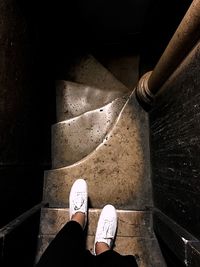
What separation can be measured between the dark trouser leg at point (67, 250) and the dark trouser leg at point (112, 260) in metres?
0.07

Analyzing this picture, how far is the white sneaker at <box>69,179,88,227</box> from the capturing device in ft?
4.92

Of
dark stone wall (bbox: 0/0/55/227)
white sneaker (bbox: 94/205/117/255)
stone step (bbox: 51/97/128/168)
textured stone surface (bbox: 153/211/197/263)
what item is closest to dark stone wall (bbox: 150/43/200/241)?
textured stone surface (bbox: 153/211/197/263)

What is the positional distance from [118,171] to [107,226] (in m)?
0.33

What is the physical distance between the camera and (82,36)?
2.08 metres

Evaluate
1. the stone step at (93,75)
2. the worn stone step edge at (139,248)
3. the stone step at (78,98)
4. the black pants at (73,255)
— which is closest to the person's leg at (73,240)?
the black pants at (73,255)

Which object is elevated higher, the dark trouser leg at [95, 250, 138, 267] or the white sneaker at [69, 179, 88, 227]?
the white sneaker at [69, 179, 88, 227]

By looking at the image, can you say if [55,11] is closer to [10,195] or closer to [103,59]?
[103,59]

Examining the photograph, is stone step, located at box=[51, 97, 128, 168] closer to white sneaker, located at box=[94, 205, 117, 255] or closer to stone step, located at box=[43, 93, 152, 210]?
stone step, located at box=[43, 93, 152, 210]

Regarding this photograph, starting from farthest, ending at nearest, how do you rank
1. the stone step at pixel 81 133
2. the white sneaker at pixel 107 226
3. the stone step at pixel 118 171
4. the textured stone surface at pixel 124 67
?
the textured stone surface at pixel 124 67 → the stone step at pixel 81 133 → the stone step at pixel 118 171 → the white sneaker at pixel 107 226

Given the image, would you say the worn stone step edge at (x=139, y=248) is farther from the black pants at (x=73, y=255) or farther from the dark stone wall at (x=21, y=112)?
the dark stone wall at (x=21, y=112)

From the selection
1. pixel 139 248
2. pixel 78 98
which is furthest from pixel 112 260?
pixel 78 98

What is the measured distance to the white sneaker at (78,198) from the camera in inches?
59.1

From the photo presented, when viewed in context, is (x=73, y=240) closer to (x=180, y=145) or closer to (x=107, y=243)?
(x=107, y=243)

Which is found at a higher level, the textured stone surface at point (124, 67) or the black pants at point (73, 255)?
the textured stone surface at point (124, 67)
